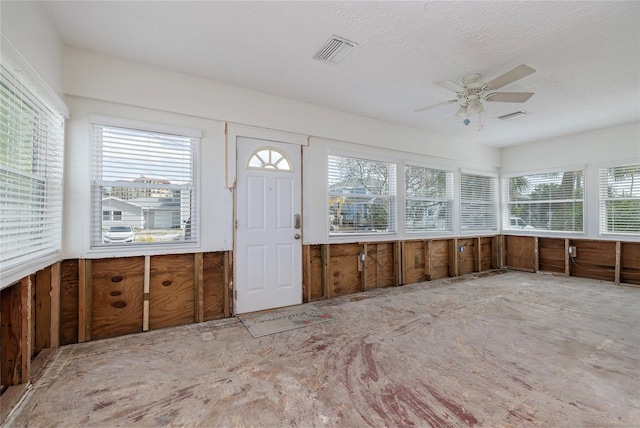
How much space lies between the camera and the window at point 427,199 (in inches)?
210

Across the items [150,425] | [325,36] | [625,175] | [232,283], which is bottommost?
[150,425]

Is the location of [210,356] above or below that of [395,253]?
below

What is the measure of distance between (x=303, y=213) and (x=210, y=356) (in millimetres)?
2161

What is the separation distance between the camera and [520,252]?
21.0 ft

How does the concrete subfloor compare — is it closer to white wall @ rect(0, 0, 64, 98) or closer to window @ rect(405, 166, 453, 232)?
window @ rect(405, 166, 453, 232)

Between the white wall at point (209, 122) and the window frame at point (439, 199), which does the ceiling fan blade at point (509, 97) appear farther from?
the window frame at point (439, 199)

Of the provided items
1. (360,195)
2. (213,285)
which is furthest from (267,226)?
(360,195)

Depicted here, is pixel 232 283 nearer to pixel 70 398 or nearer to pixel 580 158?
pixel 70 398

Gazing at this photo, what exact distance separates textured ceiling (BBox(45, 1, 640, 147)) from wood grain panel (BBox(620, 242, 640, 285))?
2663mm

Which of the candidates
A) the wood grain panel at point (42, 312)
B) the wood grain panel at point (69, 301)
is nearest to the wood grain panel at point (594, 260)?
the wood grain panel at point (69, 301)

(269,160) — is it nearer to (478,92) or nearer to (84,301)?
(84,301)

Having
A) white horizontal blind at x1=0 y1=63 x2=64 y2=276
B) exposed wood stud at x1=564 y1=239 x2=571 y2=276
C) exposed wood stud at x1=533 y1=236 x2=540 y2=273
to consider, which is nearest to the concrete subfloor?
white horizontal blind at x1=0 y1=63 x2=64 y2=276

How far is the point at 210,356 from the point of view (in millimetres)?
2486

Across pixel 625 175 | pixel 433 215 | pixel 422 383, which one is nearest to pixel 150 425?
pixel 422 383
